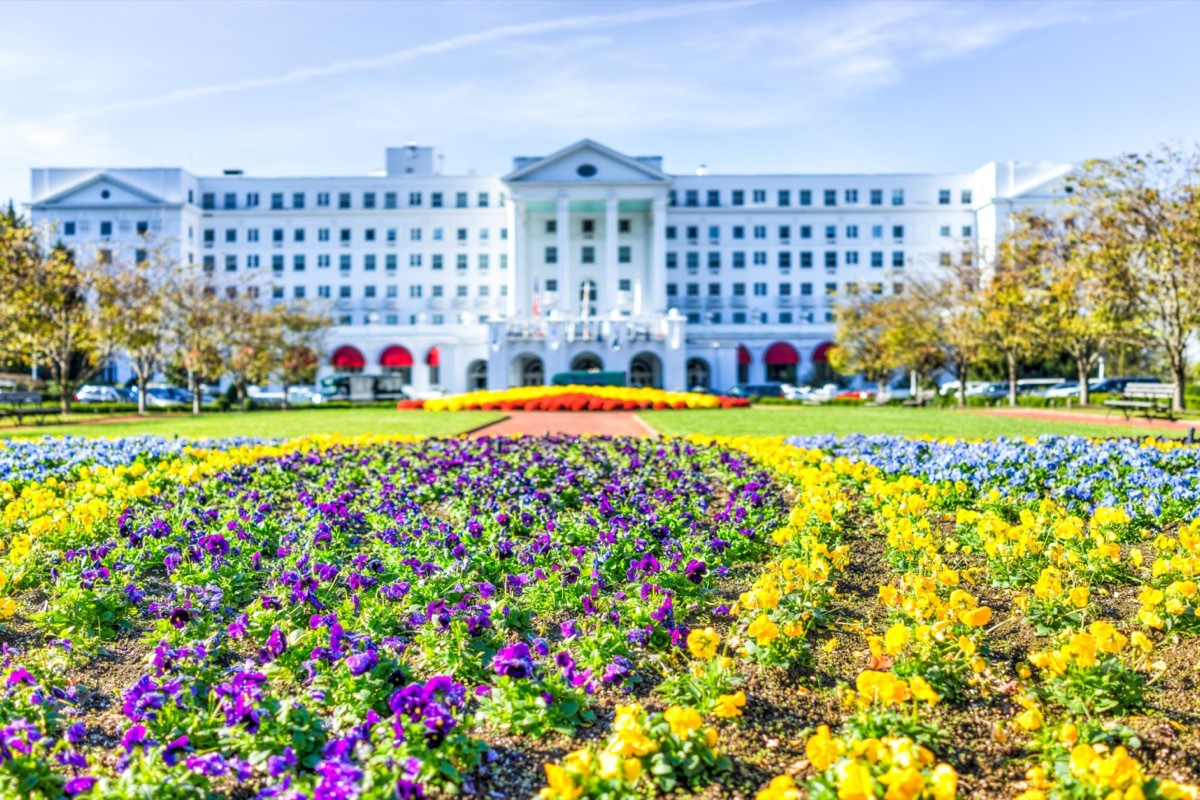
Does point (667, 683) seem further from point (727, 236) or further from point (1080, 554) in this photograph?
point (727, 236)

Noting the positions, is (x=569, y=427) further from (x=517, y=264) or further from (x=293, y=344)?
(x=517, y=264)

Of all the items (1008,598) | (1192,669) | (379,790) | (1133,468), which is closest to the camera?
(379,790)

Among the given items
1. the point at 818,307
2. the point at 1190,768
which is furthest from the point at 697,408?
the point at 818,307

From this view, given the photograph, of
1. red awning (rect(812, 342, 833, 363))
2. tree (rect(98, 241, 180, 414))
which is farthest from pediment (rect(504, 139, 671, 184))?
tree (rect(98, 241, 180, 414))

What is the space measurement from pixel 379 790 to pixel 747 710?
179cm

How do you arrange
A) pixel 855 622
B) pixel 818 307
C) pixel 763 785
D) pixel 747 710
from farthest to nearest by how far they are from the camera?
1. pixel 818 307
2. pixel 855 622
3. pixel 747 710
4. pixel 763 785

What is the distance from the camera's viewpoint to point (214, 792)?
3.61 meters

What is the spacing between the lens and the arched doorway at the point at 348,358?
74562 millimetres

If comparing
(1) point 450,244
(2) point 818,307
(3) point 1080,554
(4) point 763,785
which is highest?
(1) point 450,244

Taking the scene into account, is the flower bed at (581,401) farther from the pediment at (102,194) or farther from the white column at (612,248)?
the pediment at (102,194)

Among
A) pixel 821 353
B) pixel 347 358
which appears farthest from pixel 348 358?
pixel 821 353

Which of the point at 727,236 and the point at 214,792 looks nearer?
the point at 214,792

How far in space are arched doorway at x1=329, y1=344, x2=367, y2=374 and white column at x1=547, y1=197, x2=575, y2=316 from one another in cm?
1573

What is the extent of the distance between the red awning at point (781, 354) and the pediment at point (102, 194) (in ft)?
165
